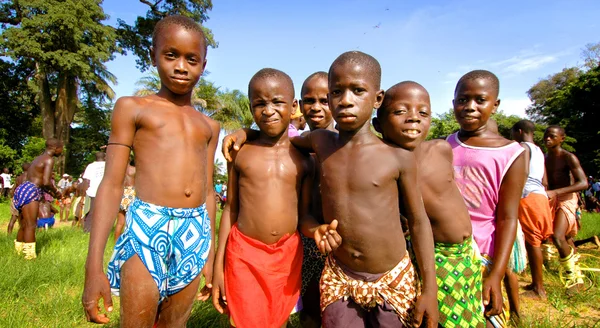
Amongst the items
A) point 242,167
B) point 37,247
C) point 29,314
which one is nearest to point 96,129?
point 37,247

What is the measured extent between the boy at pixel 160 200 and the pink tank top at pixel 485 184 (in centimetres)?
157

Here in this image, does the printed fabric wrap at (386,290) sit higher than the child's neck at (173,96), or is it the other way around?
the child's neck at (173,96)

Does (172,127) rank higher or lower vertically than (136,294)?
higher

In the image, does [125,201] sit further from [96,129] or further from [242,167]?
[96,129]

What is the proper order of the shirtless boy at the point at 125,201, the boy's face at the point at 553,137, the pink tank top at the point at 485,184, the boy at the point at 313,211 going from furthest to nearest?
the shirtless boy at the point at 125,201 → the boy's face at the point at 553,137 → the boy at the point at 313,211 → the pink tank top at the point at 485,184

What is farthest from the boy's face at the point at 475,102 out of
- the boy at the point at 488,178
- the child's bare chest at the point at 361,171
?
the child's bare chest at the point at 361,171

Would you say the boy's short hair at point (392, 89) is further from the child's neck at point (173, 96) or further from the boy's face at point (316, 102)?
the child's neck at point (173, 96)

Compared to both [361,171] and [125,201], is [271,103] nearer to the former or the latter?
[361,171]

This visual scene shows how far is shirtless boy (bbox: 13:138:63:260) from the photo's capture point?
528 cm

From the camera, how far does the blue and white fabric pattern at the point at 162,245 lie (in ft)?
5.57

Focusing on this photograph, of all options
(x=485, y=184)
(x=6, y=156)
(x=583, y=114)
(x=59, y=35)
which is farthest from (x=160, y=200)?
(x=583, y=114)

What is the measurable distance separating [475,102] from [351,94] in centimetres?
92

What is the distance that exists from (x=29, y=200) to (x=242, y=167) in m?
4.97

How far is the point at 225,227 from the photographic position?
7.22ft
